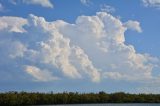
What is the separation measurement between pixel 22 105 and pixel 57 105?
1500 cm

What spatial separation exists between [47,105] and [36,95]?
41.9 feet

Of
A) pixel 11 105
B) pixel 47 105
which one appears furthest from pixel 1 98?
pixel 47 105

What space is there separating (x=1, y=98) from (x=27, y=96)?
45.8ft

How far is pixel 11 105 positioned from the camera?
178m

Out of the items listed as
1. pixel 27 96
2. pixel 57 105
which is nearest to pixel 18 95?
Result: pixel 27 96

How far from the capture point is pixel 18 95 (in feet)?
623

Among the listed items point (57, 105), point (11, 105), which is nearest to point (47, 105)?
point (57, 105)

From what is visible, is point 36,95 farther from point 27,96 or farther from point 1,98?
point 1,98

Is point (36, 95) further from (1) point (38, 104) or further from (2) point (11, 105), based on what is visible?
(2) point (11, 105)

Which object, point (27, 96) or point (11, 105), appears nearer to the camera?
point (11, 105)

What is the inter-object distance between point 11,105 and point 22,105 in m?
6.97

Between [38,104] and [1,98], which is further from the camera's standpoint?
[38,104]

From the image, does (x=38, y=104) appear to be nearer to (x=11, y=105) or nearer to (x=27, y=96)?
(x=27, y=96)

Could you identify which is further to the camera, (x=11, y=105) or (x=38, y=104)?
(x=38, y=104)
